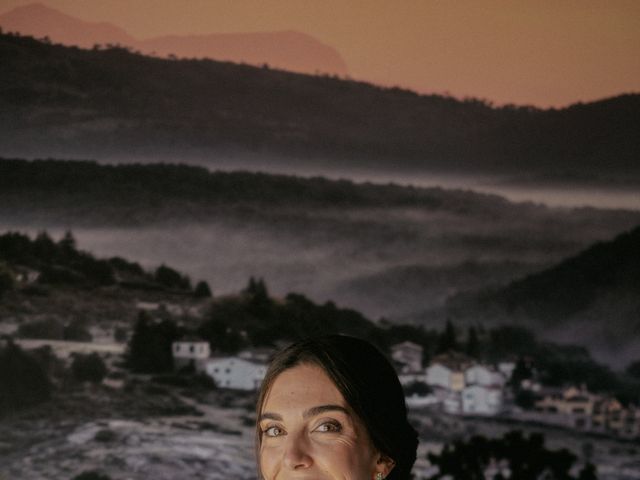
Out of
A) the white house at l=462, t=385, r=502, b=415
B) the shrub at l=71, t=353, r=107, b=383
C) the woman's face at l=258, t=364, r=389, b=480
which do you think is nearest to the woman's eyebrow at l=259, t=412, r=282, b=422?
the woman's face at l=258, t=364, r=389, b=480

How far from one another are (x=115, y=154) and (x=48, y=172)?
16.6 inches

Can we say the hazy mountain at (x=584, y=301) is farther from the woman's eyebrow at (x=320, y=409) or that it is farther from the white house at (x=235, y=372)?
the woman's eyebrow at (x=320, y=409)

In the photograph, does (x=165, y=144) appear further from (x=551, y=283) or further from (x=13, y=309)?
(x=551, y=283)

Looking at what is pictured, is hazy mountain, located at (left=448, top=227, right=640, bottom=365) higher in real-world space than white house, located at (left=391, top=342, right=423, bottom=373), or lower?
higher

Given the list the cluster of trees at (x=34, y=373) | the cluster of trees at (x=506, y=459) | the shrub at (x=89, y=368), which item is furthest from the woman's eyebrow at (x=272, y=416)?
the cluster of trees at (x=506, y=459)

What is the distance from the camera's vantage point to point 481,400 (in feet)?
31.4

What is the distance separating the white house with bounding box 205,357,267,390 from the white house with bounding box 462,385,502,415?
53.2 inches

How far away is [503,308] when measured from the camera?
978 centimetres

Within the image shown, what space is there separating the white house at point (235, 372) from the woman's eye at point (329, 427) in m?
6.93

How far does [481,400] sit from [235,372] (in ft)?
5.29

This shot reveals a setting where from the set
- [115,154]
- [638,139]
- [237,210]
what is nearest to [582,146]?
[638,139]

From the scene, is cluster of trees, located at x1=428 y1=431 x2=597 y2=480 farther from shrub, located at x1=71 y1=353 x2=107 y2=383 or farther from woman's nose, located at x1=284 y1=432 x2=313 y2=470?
woman's nose, located at x1=284 y1=432 x2=313 y2=470

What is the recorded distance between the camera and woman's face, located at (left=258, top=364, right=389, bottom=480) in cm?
211

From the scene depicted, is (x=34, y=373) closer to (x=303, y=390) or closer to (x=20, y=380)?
(x=20, y=380)
